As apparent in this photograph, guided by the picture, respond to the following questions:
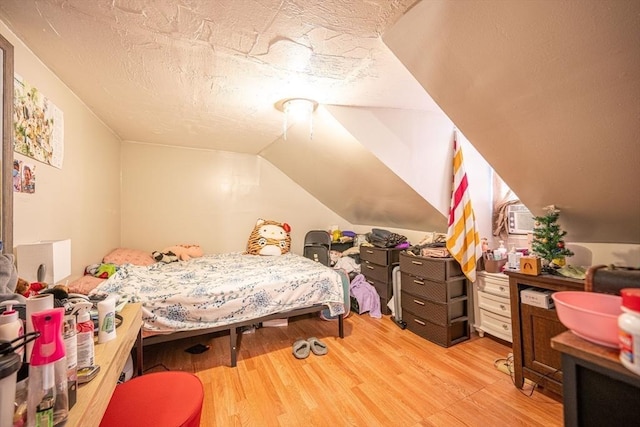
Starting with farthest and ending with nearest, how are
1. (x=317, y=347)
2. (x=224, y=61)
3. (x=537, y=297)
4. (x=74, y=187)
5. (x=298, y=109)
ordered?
(x=317, y=347)
(x=298, y=109)
(x=74, y=187)
(x=537, y=297)
(x=224, y=61)

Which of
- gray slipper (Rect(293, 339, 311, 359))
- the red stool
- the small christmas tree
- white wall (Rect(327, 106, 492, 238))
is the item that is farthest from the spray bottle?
the small christmas tree

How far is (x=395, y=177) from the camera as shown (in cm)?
240

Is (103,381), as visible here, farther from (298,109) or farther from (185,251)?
(185,251)

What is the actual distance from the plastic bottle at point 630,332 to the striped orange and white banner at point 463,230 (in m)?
1.77

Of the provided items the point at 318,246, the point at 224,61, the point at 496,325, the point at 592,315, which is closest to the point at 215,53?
the point at 224,61

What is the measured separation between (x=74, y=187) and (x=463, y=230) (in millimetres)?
3233

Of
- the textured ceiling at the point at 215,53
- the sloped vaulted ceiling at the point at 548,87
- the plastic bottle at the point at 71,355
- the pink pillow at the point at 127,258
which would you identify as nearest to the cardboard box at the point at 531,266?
the sloped vaulted ceiling at the point at 548,87

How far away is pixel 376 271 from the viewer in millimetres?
3195

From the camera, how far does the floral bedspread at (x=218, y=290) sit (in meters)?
1.82

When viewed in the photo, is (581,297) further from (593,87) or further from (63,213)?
(63,213)

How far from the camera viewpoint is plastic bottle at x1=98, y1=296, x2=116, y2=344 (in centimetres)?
104

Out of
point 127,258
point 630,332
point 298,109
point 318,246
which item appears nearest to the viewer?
point 630,332

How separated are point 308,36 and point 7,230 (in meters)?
1.67

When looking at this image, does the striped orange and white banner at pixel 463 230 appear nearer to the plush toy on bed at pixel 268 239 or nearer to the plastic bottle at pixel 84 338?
the plush toy on bed at pixel 268 239
